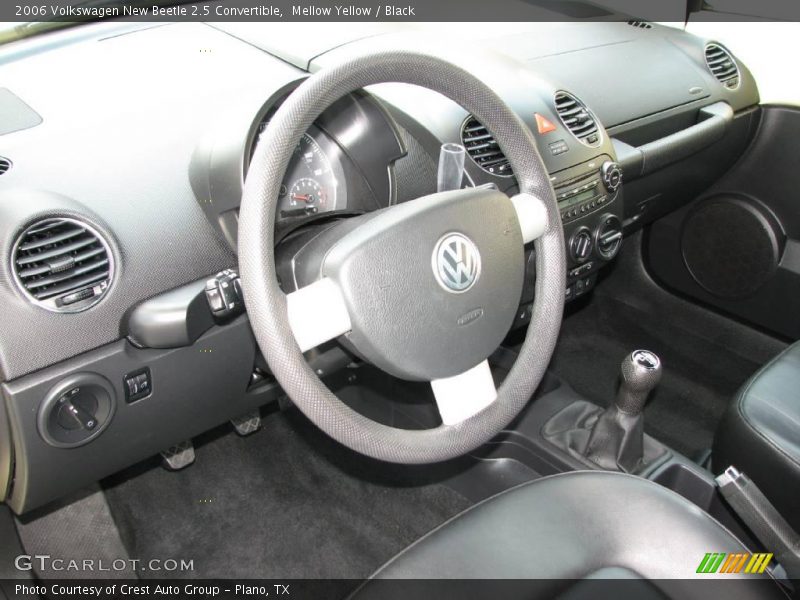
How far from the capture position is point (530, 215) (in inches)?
42.1

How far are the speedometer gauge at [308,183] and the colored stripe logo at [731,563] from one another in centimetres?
86

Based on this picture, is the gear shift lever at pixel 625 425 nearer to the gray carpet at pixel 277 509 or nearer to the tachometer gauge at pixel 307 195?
the gray carpet at pixel 277 509

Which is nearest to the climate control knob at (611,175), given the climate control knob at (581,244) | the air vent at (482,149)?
the climate control knob at (581,244)

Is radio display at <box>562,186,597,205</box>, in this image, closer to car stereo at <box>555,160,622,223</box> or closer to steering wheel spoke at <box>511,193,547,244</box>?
car stereo at <box>555,160,622,223</box>

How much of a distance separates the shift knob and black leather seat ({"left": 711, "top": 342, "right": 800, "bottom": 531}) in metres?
0.17

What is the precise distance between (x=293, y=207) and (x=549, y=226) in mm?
474

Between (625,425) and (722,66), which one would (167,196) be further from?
(722,66)

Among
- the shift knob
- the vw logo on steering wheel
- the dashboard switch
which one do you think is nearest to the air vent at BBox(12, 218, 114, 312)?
the dashboard switch

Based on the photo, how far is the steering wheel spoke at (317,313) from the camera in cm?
86

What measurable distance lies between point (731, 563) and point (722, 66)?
1726 mm

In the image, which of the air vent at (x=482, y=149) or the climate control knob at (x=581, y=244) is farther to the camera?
the climate control knob at (x=581, y=244)

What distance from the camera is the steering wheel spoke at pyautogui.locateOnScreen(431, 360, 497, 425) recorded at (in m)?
0.98

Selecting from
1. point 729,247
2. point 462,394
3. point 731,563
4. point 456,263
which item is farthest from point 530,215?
point 729,247

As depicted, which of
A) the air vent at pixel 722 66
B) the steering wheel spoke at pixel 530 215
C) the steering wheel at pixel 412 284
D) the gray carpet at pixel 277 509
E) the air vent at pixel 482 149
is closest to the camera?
the steering wheel at pixel 412 284
